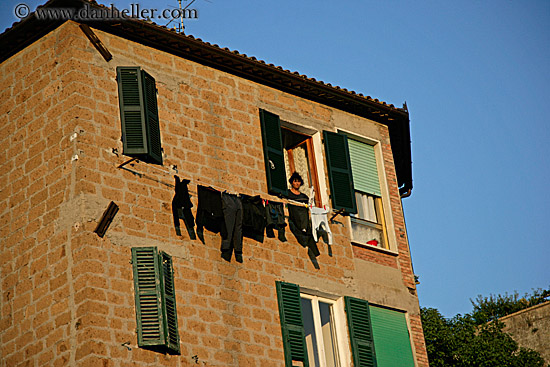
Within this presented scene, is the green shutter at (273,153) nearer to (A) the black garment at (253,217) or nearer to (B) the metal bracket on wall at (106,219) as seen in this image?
(A) the black garment at (253,217)

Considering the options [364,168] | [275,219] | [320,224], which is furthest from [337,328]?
[364,168]

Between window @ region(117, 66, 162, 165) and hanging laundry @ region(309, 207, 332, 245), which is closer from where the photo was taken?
window @ region(117, 66, 162, 165)

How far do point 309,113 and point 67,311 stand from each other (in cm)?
632

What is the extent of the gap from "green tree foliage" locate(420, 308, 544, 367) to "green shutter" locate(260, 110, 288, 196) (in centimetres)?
1277

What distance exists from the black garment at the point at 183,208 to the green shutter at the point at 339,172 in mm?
3193

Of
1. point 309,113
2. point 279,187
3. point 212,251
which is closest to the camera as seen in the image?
point 212,251

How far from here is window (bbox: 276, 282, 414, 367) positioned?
581 inches

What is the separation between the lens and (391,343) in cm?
1617

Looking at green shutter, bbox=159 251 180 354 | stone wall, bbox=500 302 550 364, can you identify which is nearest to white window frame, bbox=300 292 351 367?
green shutter, bbox=159 251 180 354

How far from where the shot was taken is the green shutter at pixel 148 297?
12812 mm

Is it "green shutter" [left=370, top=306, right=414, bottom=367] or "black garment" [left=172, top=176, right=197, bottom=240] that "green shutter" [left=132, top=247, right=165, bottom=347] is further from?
"green shutter" [left=370, top=306, right=414, bottom=367]

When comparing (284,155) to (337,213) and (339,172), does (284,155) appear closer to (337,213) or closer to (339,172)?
(339,172)

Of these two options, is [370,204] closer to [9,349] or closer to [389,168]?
[389,168]

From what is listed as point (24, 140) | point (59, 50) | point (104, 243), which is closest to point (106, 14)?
point (59, 50)
